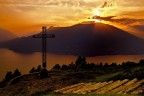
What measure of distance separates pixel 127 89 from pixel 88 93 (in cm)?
275

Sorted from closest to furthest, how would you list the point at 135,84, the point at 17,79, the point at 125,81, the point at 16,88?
the point at 135,84 < the point at 125,81 < the point at 16,88 < the point at 17,79

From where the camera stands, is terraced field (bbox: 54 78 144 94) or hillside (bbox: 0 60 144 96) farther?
hillside (bbox: 0 60 144 96)

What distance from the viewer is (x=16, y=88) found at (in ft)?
119

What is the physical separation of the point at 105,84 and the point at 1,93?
8933 millimetres

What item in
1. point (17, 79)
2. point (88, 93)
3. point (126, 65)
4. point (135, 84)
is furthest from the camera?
point (126, 65)

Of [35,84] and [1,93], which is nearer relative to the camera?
[1,93]

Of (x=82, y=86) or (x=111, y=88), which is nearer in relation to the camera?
(x=111, y=88)

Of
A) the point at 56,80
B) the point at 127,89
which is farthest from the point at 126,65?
the point at 127,89

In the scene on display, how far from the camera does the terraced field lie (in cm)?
2797

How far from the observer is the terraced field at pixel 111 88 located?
91.8 ft

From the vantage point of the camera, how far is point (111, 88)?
97.4 feet

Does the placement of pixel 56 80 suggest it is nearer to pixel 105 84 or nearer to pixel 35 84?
pixel 35 84

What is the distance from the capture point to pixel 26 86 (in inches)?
1443

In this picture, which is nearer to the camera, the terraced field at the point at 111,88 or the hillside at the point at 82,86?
the terraced field at the point at 111,88
